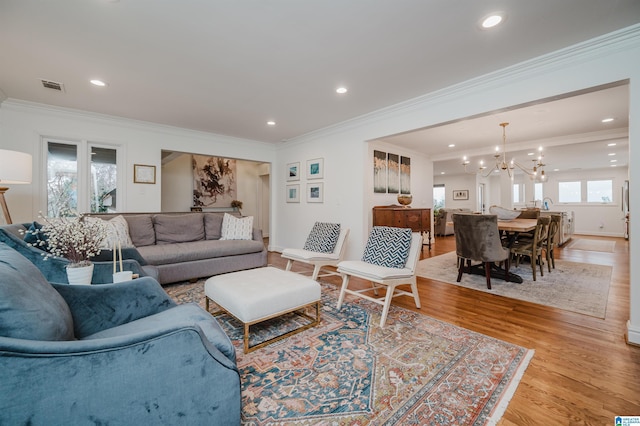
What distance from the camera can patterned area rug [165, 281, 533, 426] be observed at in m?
1.39

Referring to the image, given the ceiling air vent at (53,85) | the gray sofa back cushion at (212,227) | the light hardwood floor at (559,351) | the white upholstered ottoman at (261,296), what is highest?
the ceiling air vent at (53,85)

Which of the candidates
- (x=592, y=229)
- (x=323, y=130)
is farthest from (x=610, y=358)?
(x=592, y=229)

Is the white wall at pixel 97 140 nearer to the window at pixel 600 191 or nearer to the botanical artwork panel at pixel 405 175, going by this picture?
the botanical artwork panel at pixel 405 175

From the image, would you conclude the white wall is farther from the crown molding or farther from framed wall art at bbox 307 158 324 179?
the crown molding

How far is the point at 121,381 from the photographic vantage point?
835 millimetres

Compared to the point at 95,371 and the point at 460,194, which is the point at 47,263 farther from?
the point at 460,194

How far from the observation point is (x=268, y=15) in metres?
1.97

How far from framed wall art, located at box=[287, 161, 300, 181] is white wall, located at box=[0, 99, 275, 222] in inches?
46.0

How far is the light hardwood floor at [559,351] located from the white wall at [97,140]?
446cm

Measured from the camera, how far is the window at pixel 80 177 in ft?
12.9

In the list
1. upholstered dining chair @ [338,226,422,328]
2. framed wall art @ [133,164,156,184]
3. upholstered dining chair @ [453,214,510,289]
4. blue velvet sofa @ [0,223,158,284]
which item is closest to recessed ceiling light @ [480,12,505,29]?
upholstered dining chair @ [338,226,422,328]

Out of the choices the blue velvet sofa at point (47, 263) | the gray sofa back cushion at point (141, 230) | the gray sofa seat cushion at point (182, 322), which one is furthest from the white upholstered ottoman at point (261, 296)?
the gray sofa back cushion at point (141, 230)

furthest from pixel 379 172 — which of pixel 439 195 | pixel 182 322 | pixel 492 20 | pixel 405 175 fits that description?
pixel 439 195

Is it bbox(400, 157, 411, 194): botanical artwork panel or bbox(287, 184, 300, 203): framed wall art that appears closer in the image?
bbox(287, 184, 300, 203): framed wall art
